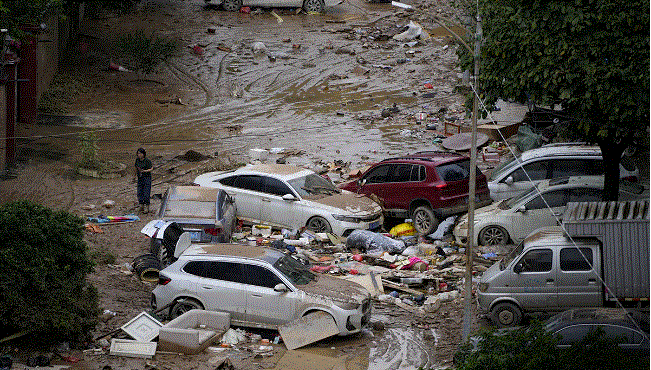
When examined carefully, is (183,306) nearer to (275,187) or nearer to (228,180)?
(275,187)

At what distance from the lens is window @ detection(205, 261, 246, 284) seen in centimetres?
1312

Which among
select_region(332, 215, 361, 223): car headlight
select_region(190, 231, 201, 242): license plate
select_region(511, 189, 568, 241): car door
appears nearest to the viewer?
select_region(190, 231, 201, 242): license plate

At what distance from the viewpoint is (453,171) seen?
1811 centimetres

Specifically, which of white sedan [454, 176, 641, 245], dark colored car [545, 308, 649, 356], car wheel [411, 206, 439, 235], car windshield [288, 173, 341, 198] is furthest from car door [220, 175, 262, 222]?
dark colored car [545, 308, 649, 356]

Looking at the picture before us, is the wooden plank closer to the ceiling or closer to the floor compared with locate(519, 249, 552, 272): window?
closer to the floor

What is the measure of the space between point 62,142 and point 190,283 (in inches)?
581

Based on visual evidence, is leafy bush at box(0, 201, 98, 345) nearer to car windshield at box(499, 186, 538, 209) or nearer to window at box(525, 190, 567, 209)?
car windshield at box(499, 186, 538, 209)

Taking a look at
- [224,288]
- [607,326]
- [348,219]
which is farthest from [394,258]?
[607,326]

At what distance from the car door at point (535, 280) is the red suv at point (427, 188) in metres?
4.75

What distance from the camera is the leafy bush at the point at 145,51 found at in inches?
1272

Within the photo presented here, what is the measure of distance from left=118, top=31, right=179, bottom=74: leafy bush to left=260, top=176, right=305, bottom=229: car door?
1584cm

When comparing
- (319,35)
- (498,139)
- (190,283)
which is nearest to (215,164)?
(498,139)

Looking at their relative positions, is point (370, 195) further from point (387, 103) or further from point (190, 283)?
point (387, 103)

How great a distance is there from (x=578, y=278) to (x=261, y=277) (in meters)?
4.98
